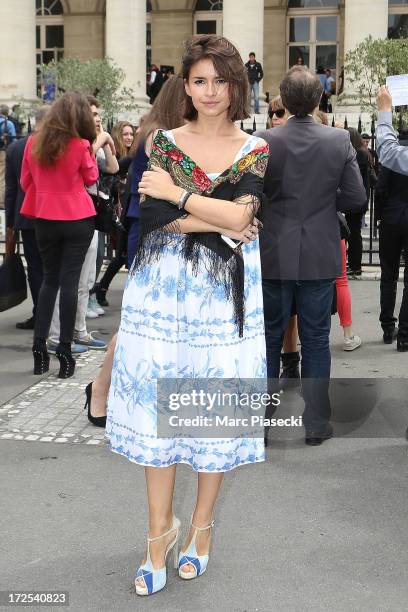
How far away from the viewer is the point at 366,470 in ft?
15.8

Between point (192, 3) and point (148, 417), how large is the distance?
32.3 metres

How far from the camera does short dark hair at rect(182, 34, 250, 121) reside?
3.35 metres

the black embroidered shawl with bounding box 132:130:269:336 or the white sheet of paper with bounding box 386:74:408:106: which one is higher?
the white sheet of paper with bounding box 386:74:408:106

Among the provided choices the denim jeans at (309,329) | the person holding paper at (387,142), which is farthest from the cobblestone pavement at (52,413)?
the person holding paper at (387,142)

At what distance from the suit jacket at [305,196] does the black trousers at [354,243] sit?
582cm

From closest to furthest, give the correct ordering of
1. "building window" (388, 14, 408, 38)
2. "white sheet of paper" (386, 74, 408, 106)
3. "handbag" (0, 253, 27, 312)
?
"white sheet of paper" (386, 74, 408, 106) → "handbag" (0, 253, 27, 312) → "building window" (388, 14, 408, 38)

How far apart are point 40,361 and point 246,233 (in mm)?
3607

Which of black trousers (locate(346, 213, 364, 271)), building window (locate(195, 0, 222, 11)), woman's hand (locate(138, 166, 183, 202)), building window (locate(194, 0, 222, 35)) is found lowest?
black trousers (locate(346, 213, 364, 271))

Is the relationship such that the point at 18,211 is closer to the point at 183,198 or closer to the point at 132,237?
the point at 132,237

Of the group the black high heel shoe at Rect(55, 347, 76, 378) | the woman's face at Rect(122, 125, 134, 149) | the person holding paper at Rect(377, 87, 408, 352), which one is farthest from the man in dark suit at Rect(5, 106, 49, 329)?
the woman's face at Rect(122, 125, 134, 149)

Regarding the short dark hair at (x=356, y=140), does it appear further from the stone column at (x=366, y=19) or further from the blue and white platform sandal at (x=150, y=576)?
the stone column at (x=366, y=19)

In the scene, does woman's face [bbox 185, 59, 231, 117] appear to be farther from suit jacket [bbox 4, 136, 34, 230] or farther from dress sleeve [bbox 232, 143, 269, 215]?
suit jacket [bbox 4, 136, 34, 230]

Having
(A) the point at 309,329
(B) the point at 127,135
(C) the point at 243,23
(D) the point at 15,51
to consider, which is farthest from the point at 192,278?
(D) the point at 15,51

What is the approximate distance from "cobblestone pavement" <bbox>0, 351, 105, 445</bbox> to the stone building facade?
69.8 ft
